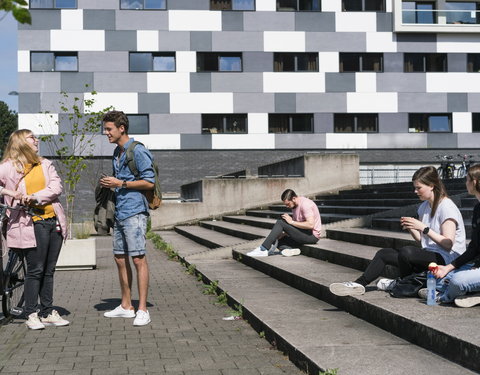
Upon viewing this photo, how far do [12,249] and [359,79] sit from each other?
26641 millimetres

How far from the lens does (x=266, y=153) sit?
31.6 metres

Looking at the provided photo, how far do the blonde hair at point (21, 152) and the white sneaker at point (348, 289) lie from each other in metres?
3.29

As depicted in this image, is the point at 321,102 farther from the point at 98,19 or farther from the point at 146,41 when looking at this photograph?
the point at 98,19

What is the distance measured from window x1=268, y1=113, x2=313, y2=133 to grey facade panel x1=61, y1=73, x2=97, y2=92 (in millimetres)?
8101

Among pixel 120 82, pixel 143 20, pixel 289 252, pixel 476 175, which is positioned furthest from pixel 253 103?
pixel 476 175

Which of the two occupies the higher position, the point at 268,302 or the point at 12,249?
the point at 12,249

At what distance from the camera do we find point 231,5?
3155 centimetres

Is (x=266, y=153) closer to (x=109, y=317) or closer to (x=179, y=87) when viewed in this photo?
(x=179, y=87)

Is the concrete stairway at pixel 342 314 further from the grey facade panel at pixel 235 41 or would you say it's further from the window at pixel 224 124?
the grey facade panel at pixel 235 41

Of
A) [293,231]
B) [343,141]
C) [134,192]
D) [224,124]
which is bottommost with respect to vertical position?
[293,231]

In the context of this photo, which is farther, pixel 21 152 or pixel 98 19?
pixel 98 19

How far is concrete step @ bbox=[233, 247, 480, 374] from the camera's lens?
15.3 ft

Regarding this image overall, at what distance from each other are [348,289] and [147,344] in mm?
1957

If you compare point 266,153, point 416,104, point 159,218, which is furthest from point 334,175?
point 416,104
